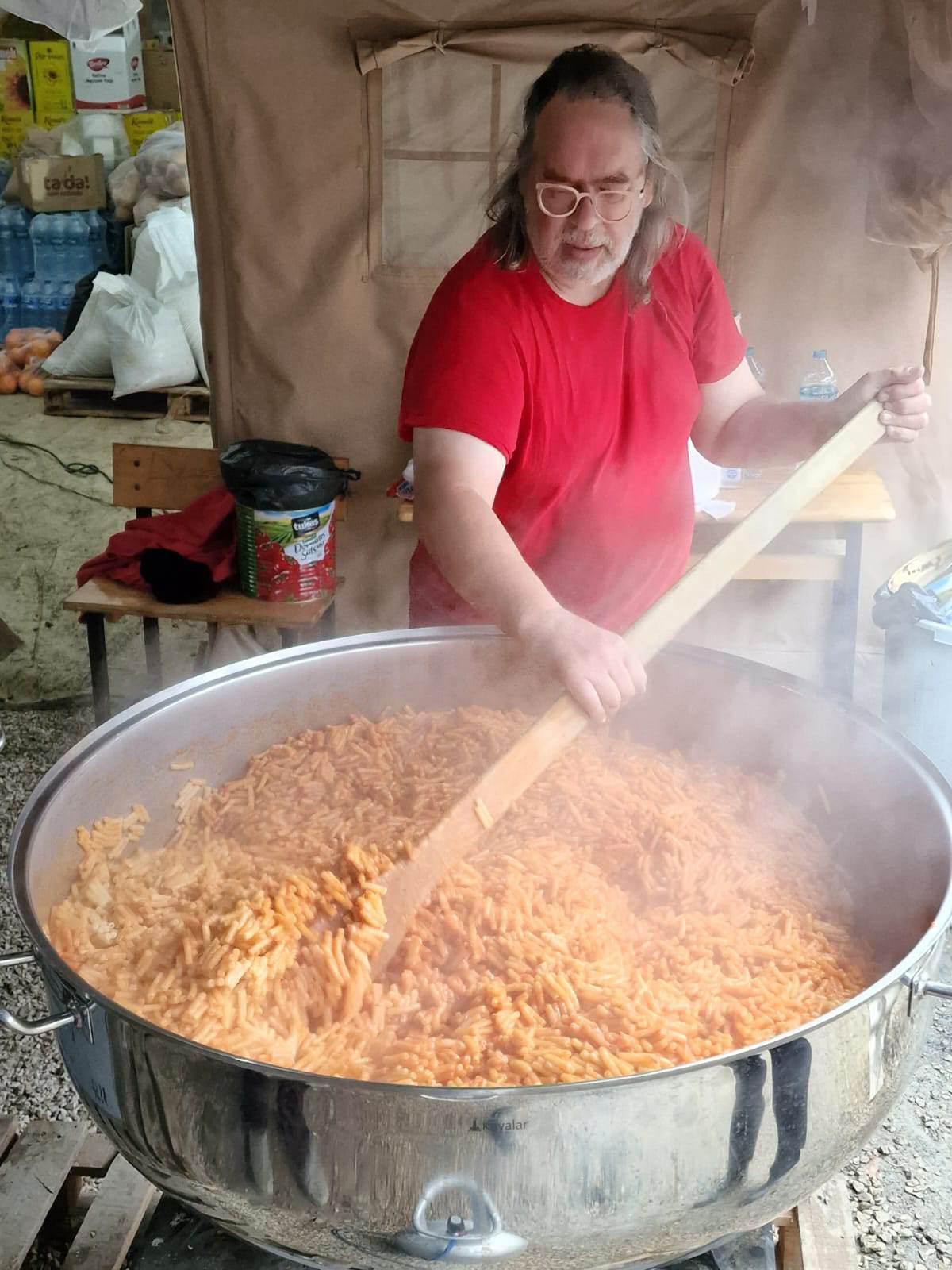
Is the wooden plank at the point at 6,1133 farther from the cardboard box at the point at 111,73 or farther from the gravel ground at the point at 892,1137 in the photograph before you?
the cardboard box at the point at 111,73

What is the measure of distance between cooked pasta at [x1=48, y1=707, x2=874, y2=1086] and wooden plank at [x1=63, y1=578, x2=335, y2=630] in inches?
85.9

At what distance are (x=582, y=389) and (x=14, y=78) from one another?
8994mm

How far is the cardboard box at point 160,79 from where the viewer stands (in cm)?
898

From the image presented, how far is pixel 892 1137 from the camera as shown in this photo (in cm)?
284

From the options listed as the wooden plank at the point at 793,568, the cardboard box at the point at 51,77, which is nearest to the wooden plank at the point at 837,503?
the wooden plank at the point at 793,568

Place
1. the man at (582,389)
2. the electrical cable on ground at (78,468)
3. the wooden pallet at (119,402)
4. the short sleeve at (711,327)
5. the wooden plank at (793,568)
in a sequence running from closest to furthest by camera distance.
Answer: the man at (582,389) → the short sleeve at (711,327) → the wooden plank at (793,568) → the electrical cable on ground at (78,468) → the wooden pallet at (119,402)

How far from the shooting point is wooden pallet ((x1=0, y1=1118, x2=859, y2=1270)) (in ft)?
5.33

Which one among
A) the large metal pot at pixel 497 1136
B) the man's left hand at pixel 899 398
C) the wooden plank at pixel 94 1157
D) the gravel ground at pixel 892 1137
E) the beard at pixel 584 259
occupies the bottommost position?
the gravel ground at pixel 892 1137

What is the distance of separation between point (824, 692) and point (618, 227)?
94cm

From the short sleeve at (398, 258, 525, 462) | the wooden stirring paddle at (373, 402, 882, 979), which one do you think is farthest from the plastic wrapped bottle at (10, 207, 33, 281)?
the wooden stirring paddle at (373, 402, 882, 979)

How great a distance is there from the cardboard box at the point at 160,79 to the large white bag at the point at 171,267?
1537 millimetres

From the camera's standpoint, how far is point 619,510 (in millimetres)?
2412

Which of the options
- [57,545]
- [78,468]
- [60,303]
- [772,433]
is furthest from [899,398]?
[60,303]

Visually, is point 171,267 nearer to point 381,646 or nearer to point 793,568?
point 793,568
